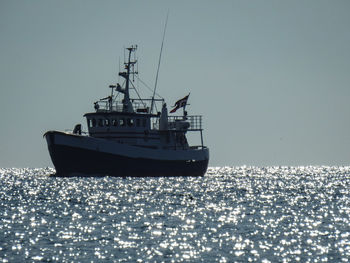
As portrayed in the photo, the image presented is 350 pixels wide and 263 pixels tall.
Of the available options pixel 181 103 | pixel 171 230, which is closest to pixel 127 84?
pixel 181 103

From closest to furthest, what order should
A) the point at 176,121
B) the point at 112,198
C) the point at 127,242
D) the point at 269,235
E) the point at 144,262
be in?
the point at 144,262 → the point at 127,242 → the point at 269,235 → the point at 112,198 → the point at 176,121

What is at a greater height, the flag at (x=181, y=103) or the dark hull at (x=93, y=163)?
the flag at (x=181, y=103)

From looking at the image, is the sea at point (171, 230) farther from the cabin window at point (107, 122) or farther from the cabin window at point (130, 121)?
the cabin window at point (130, 121)

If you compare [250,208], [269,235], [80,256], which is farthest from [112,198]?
[80,256]

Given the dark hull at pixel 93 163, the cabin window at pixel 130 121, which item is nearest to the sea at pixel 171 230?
the dark hull at pixel 93 163

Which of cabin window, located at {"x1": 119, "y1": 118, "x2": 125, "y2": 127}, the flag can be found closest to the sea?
cabin window, located at {"x1": 119, "y1": 118, "x2": 125, "y2": 127}

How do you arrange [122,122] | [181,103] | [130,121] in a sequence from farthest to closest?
1. [181,103]
2. [130,121]
3. [122,122]

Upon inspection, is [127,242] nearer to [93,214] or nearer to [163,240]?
[163,240]

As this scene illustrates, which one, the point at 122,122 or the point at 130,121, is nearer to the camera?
the point at 122,122

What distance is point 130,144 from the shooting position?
7781cm

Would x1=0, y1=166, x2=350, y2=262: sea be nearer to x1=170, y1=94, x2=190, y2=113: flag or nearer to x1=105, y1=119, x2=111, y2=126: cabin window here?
x1=105, y1=119, x2=111, y2=126: cabin window

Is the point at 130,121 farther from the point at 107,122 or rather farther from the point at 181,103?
the point at 181,103

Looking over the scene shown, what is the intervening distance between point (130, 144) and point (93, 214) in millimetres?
32840

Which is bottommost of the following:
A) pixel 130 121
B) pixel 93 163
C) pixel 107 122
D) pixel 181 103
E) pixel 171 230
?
pixel 171 230
